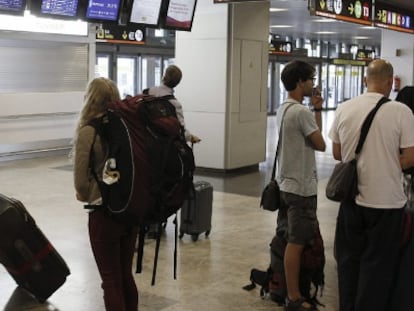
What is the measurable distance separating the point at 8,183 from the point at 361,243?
651 cm

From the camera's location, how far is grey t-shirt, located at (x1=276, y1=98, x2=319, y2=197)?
3.95m

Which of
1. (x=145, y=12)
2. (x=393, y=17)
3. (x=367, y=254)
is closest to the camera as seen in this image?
(x=367, y=254)

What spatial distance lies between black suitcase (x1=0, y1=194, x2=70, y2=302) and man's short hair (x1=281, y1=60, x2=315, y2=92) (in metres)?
1.98

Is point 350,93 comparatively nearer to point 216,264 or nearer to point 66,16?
point 66,16

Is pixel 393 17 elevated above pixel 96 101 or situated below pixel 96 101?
above

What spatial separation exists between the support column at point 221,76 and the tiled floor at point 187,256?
3.55ft

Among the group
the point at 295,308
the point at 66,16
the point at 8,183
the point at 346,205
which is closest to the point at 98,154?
the point at 346,205

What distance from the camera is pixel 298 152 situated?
3.98 m

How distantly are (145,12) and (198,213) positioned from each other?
3.58 metres

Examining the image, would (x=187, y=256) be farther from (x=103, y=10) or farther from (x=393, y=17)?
(x=393, y=17)

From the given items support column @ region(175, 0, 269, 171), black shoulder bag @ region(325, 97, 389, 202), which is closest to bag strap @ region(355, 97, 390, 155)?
black shoulder bag @ region(325, 97, 389, 202)

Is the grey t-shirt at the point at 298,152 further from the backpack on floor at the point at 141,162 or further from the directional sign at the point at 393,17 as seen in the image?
the directional sign at the point at 393,17

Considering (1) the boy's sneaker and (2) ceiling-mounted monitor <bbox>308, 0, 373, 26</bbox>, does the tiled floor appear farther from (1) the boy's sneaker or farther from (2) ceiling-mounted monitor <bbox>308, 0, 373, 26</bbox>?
(2) ceiling-mounted monitor <bbox>308, 0, 373, 26</bbox>

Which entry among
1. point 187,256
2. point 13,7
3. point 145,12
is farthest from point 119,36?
point 187,256
